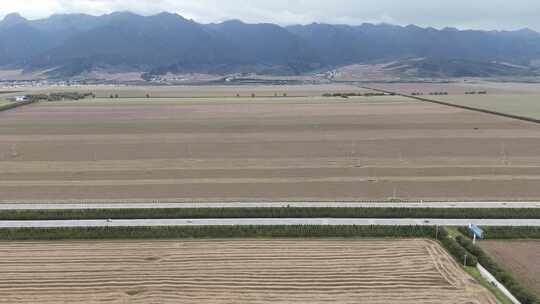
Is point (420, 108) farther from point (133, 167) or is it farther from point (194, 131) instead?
point (133, 167)

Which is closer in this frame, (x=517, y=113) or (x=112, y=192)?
(x=112, y=192)

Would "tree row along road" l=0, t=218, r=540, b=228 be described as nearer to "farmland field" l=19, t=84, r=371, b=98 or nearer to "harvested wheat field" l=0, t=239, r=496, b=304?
"harvested wheat field" l=0, t=239, r=496, b=304

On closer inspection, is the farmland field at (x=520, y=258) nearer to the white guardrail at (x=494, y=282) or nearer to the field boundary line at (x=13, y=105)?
the white guardrail at (x=494, y=282)

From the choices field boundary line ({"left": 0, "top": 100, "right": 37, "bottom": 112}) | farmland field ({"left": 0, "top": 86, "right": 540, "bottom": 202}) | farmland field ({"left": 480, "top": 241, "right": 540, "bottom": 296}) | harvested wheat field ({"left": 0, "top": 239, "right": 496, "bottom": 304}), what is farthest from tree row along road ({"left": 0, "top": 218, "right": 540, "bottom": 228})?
field boundary line ({"left": 0, "top": 100, "right": 37, "bottom": 112})

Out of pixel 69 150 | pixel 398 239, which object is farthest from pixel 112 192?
pixel 398 239

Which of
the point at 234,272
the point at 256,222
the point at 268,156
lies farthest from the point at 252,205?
the point at 268,156

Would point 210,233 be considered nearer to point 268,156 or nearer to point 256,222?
point 256,222
